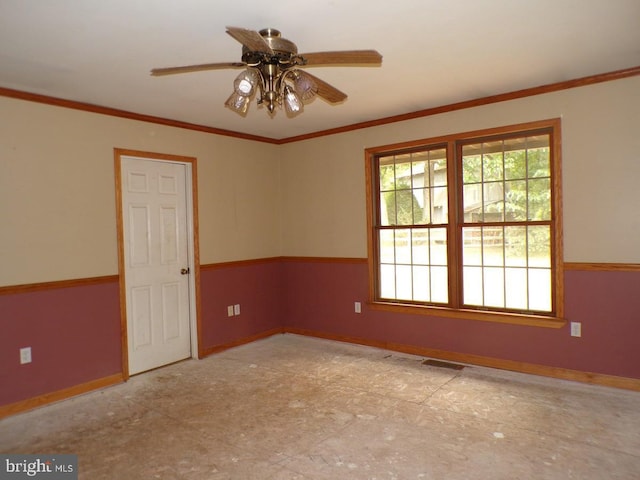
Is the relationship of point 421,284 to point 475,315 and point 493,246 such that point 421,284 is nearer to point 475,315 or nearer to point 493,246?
point 475,315

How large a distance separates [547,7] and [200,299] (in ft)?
12.7

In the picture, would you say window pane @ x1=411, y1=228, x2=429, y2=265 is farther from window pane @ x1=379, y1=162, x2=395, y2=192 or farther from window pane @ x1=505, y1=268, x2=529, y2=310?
window pane @ x1=505, y1=268, x2=529, y2=310

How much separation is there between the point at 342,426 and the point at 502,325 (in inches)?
72.7

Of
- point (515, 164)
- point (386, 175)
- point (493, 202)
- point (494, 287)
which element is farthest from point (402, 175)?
point (494, 287)

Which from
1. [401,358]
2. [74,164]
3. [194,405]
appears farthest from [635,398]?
[74,164]

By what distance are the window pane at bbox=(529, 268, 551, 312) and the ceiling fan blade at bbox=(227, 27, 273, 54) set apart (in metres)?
2.98

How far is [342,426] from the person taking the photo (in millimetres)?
2953

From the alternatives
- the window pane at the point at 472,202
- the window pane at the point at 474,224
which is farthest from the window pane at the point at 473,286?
the window pane at the point at 472,202

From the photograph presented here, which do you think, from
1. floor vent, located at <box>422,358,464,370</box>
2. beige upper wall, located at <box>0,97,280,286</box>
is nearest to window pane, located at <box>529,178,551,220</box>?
floor vent, located at <box>422,358,464,370</box>

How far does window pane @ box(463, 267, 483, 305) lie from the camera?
162 inches

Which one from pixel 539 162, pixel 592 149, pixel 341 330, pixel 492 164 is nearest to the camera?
pixel 592 149

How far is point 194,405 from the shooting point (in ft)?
11.0

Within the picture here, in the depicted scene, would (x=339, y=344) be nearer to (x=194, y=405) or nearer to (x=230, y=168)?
(x=194, y=405)

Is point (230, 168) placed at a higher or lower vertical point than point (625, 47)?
lower
